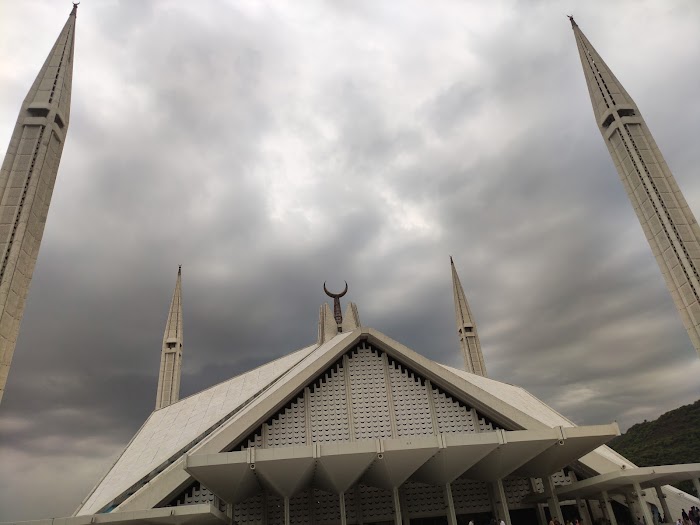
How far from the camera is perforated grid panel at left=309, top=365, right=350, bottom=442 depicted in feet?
52.7

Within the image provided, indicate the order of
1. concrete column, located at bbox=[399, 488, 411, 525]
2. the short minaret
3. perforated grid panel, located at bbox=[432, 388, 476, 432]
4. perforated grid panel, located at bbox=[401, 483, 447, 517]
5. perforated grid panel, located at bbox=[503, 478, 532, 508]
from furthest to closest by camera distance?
the short minaret < perforated grid panel, located at bbox=[503, 478, 532, 508] < perforated grid panel, located at bbox=[401, 483, 447, 517] < concrete column, located at bbox=[399, 488, 411, 525] < perforated grid panel, located at bbox=[432, 388, 476, 432]

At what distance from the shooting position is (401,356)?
57.0 feet

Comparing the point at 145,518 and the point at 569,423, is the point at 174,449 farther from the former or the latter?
the point at 569,423

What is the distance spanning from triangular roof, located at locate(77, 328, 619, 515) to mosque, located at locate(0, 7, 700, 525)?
0.22ft

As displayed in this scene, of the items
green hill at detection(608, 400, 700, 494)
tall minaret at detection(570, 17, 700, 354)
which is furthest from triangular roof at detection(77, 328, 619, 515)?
green hill at detection(608, 400, 700, 494)

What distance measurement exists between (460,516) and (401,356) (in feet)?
19.5

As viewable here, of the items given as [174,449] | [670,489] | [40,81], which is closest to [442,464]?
[174,449]

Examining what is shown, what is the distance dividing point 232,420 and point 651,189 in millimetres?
18215

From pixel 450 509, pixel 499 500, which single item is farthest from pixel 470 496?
pixel 450 509

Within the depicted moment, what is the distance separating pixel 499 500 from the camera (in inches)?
646

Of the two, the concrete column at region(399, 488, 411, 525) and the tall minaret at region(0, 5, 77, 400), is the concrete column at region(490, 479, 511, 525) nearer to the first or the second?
the concrete column at region(399, 488, 411, 525)

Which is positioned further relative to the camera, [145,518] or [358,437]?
[358,437]

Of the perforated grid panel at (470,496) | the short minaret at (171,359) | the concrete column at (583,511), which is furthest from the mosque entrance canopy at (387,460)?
the short minaret at (171,359)

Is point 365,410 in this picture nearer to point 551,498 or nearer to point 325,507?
point 325,507
